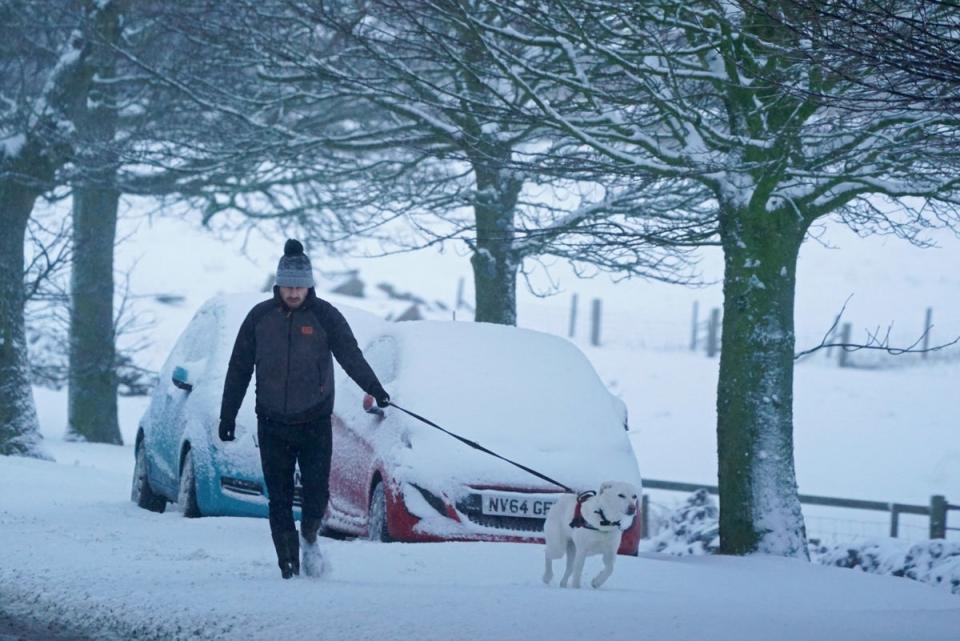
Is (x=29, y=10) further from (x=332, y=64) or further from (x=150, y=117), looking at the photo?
(x=332, y=64)

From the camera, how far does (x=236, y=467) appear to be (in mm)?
10742

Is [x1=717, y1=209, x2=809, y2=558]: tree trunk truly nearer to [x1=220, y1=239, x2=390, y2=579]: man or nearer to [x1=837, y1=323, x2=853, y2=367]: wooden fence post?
[x1=220, y1=239, x2=390, y2=579]: man

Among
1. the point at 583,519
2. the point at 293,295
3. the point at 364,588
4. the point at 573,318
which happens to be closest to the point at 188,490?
the point at 293,295

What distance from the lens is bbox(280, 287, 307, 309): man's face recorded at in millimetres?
7461

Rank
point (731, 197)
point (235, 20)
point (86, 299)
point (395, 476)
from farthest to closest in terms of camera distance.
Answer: point (86, 299) → point (235, 20) → point (731, 197) → point (395, 476)

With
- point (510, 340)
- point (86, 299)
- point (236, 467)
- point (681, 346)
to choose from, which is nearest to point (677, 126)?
point (510, 340)

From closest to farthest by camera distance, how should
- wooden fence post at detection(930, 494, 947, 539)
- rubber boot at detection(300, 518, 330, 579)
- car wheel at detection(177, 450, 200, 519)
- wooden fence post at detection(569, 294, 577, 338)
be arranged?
1. rubber boot at detection(300, 518, 330, 579)
2. car wheel at detection(177, 450, 200, 519)
3. wooden fence post at detection(930, 494, 947, 539)
4. wooden fence post at detection(569, 294, 577, 338)

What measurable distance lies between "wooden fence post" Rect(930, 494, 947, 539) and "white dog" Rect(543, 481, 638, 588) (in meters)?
8.07

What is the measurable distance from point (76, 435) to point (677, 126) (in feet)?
46.8

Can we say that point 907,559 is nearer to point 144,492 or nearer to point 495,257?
point 495,257

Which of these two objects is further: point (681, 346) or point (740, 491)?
point (681, 346)

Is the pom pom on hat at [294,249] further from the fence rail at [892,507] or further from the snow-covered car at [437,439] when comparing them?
the fence rail at [892,507]

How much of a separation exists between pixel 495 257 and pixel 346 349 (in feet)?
23.3

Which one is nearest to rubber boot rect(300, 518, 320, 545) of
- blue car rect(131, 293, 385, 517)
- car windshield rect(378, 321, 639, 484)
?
car windshield rect(378, 321, 639, 484)
